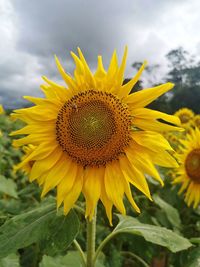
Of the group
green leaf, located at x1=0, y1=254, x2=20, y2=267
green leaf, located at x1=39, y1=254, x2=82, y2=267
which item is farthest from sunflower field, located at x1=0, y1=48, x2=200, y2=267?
green leaf, located at x1=0, y1=254, x2=20, y2=267

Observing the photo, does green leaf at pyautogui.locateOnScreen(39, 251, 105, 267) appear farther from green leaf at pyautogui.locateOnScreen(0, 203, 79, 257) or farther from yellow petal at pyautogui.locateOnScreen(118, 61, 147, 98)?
yellow petal at pyautogui.locateOnScreen(118, 61, 147, 98)

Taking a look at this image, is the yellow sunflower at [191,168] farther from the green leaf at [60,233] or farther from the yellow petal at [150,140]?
the green leaf at [60,233]

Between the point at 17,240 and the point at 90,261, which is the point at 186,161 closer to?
the point at 90,261

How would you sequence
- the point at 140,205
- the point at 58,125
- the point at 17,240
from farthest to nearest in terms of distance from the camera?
1. the point at 140,205
2. the point at 58,125
3. the point at 17,240

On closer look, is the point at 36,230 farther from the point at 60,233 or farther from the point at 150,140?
the point at 150,140

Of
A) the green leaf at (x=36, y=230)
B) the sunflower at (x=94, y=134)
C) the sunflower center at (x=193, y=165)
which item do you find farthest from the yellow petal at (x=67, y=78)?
the sunflower center at (x=193, y=165)

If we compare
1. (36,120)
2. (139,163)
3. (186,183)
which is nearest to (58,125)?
(36,120)

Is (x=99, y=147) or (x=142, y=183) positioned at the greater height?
(x=99, y=147)

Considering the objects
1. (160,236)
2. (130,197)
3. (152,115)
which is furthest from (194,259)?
(152,115)
